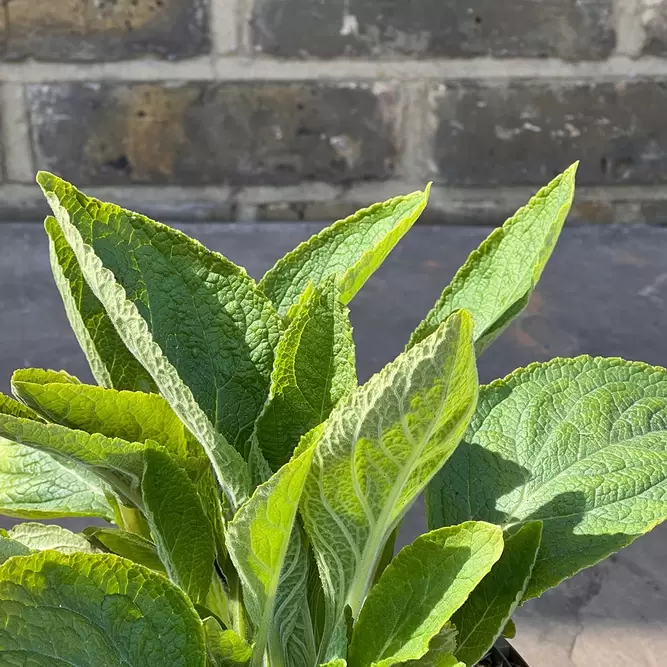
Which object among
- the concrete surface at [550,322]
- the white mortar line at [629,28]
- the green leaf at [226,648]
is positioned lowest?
the concrete surface at [550,322]

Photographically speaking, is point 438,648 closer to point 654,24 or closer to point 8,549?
point 8,549

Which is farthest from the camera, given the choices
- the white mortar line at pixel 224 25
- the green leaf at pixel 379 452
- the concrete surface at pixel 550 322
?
the white mortar line at pixel 224 25

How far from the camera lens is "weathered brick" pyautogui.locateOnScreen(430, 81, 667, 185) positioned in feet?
3.67

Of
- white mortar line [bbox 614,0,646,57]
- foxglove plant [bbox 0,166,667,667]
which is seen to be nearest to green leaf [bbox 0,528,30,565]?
foxglove plant [bbox 0,166,667,667]

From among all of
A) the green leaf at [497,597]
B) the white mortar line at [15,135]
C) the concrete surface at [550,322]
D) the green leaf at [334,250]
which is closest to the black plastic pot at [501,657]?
the green leaf at [497,597]

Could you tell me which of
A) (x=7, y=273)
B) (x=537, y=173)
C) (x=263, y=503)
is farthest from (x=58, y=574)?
(x=537, y=173)

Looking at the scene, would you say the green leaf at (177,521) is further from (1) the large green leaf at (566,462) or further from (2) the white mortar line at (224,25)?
(2) the white mortar line at (224,25)

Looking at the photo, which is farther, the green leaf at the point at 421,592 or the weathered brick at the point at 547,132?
the weathered brick at the point at 547,132

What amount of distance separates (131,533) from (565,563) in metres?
0.14

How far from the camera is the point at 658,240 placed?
1.15m

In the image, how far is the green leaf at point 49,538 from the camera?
0.96ft

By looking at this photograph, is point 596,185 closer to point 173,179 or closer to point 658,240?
point 658,240

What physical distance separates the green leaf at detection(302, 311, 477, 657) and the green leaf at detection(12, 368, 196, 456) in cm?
6

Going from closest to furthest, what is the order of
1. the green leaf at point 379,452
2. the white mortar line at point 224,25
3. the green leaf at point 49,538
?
the green leaf at point 379,452, the green leaf at point 49,538, the white mortar line at point 224,25
